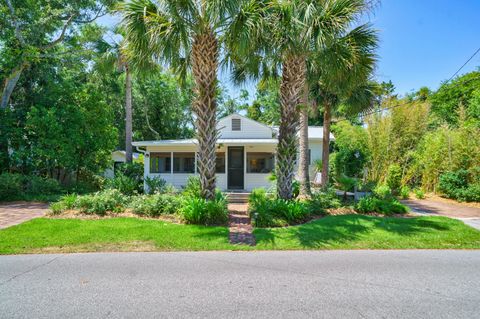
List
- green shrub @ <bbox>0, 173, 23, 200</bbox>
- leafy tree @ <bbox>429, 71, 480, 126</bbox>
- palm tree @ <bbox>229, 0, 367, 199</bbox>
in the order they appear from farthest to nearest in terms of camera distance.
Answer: leafy tree @ <bbox>429, 71, 480, 126</bbox>, green shrub @ <bbox>0, 173, 23, 200</bbox>, palm tree @ <bbox>229, 0, 367, 199</bbox>

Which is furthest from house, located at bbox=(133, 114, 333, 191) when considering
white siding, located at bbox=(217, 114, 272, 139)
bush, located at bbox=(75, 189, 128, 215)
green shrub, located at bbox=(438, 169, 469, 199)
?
green shrub, located at bbox=(438, 169, 469, 199)

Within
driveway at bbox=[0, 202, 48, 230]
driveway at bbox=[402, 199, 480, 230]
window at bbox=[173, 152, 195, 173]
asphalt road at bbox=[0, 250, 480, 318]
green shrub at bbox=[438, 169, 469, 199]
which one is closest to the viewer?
asphalt road at bbox=[0, 250, 480, 318]

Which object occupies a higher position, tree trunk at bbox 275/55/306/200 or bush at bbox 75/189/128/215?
tree trunk at bbox 275/55/306/200

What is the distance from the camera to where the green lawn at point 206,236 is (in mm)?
5668

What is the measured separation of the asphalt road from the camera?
10.4ft

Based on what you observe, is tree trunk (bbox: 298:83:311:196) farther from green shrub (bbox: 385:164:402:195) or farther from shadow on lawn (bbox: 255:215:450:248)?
green shrub (bbox: 385:164:402:195)

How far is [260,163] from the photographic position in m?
14.3

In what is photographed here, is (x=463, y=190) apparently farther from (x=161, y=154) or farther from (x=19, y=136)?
(x=19, y=136)

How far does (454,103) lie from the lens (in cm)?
2506

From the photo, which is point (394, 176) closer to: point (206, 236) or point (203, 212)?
point (203, 212)

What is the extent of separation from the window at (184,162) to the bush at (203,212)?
7.27 meters

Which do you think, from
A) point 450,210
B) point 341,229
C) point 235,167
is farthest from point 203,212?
point 450,210

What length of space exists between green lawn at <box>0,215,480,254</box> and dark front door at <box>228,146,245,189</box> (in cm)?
708

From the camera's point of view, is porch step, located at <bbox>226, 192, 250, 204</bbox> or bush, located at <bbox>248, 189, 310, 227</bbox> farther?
porch step, located at <bbox>226, 192, 250, 204</bbox>
